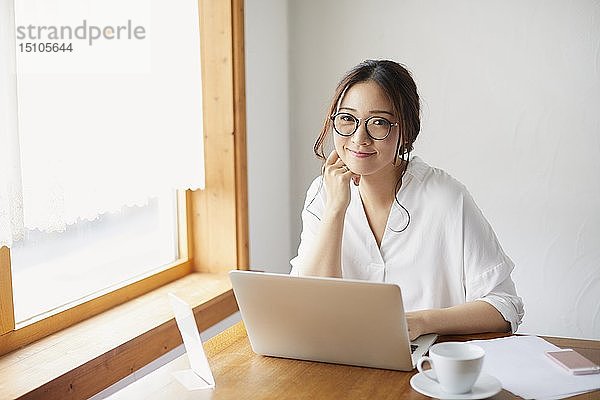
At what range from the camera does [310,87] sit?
3516 millimetres

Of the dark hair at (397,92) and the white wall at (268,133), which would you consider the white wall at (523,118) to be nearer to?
the white wall at (268,133)

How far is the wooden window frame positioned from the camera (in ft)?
10.1

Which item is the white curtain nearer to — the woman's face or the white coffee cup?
the woman's face

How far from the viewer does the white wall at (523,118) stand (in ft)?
10.3

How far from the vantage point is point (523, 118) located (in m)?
3.21

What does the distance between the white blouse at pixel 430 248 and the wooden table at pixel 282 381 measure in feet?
1.15

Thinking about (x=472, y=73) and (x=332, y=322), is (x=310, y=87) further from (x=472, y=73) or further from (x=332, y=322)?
(x=332, y=322)

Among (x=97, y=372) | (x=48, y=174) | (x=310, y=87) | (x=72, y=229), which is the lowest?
(x=97, y=372)

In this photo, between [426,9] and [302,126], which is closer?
[426,9]

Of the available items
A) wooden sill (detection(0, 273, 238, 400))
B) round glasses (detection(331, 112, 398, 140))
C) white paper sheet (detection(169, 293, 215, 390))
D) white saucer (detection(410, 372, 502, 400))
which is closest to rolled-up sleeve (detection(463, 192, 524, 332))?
round glasses (detection(331, 112, 398, 140))

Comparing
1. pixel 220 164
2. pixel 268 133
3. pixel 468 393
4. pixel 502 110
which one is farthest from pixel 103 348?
pixel 502 110

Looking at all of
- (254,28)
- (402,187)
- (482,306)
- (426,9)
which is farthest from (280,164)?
(482,306)

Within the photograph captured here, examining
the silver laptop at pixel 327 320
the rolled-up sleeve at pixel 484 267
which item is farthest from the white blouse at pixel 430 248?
the silver laptop at pixel 327 320

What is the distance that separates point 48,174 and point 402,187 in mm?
924
